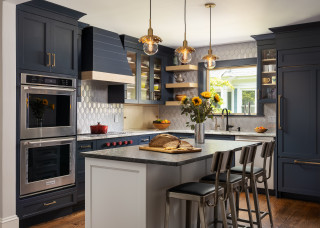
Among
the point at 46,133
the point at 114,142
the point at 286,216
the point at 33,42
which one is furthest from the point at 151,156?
the point at 286,216

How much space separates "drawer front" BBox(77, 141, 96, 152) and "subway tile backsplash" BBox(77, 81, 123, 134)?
69 cm

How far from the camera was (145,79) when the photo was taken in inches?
249

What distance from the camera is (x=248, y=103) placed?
617cm

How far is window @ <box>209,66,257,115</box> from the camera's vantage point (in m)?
6.22

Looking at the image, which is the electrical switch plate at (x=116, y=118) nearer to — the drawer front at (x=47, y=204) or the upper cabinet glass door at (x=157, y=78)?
the upper cabinet glass door at (x=157, y=78)

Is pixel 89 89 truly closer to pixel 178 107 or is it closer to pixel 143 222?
pixel 178 107

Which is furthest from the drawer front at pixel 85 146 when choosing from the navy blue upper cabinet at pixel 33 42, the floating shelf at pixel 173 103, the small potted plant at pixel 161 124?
the floating shelf at pixel 173 103

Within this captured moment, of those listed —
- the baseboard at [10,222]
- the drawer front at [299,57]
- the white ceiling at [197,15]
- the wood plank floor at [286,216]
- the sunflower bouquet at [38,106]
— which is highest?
the white ceiling at [197,15]

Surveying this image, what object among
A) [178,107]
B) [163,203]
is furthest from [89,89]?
[163,203]

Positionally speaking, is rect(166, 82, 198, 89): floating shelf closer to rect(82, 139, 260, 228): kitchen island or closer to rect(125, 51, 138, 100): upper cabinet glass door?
rect(125, 51, 138, 100): upper cabinet glass door

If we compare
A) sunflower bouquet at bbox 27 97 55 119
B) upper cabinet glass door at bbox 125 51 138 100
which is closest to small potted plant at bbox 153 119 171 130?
upper cabinet glass door at bbox 125 51 138 100

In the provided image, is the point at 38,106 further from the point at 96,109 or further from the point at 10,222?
the point at 96,109

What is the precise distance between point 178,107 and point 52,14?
3517 millimetres

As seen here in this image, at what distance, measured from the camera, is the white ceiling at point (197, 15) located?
4.03 metres
